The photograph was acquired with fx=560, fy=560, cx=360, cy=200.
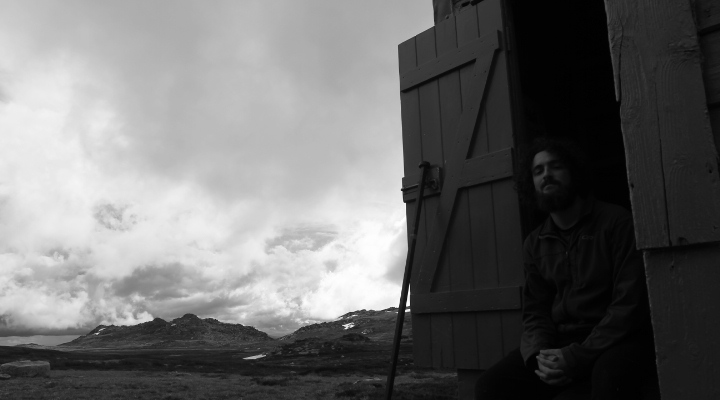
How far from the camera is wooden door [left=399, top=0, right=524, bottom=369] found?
3.51 meters

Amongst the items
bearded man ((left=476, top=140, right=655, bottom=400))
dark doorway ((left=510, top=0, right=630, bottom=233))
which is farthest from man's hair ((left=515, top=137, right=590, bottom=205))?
dark doorway ((left=510, top=0, right=630, bottom=233))

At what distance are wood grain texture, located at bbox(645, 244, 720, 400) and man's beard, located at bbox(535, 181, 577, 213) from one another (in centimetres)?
80

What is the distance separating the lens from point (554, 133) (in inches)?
180

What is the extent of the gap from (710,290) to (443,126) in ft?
7.89

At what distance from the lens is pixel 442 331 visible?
12.4 feet

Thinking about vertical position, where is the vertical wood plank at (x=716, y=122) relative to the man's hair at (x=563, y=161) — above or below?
below

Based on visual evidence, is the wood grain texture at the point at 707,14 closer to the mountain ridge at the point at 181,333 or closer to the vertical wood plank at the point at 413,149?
the vertical wood plank at the point at 413,149

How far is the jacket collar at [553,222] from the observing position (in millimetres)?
2598

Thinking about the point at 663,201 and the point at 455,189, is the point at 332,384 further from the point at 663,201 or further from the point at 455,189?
the point at 663,201

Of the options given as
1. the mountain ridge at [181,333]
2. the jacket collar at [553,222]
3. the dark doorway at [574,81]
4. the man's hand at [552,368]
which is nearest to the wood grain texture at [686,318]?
the man's hand at [552,368]

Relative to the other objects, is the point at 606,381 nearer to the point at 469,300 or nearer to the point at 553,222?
the point at 553,222

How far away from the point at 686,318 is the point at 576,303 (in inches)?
26.2

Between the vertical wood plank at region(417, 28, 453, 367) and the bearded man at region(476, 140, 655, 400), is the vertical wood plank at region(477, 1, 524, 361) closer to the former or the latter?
the vertical wood plank at region(417, 28, 453, 367)

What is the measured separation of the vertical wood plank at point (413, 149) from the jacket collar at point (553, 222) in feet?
4.29
